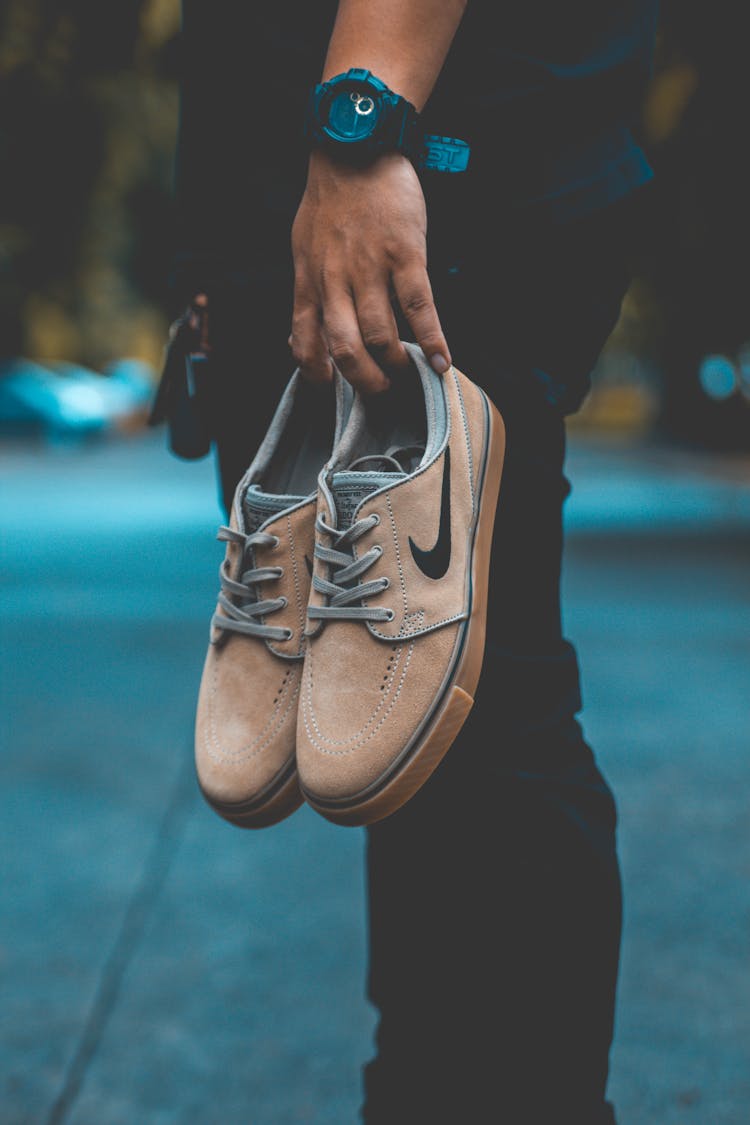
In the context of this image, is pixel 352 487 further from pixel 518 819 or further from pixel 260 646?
pixel 518 819

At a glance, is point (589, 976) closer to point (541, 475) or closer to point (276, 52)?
point (541, 475)

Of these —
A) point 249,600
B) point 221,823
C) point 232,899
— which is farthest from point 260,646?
point 221,823

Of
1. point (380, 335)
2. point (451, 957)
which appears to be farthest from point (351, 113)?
point (451, 957)

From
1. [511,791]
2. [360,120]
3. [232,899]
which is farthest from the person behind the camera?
[232,899]

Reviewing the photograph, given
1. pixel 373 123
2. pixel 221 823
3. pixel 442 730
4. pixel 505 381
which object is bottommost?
pixel 442 730

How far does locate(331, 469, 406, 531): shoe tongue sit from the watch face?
0.96ft

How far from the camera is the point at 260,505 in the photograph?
1.22 m

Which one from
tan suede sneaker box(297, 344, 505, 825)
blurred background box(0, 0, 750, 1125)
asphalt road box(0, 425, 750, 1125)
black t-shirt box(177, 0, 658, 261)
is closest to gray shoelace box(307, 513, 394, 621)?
tan suede sneaker box(297, 344, 505, 825)

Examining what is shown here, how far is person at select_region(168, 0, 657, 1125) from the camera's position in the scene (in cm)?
116

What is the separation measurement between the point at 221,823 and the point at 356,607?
181cm

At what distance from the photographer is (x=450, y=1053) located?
1.19 m

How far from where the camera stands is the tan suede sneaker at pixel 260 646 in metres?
1.17

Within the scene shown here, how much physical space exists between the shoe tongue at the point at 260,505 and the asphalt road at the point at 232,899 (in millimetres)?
907

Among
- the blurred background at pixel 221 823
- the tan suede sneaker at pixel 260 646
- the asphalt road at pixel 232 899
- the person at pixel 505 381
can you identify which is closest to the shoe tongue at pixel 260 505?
the tan suede sneaker at pixel 260 646
